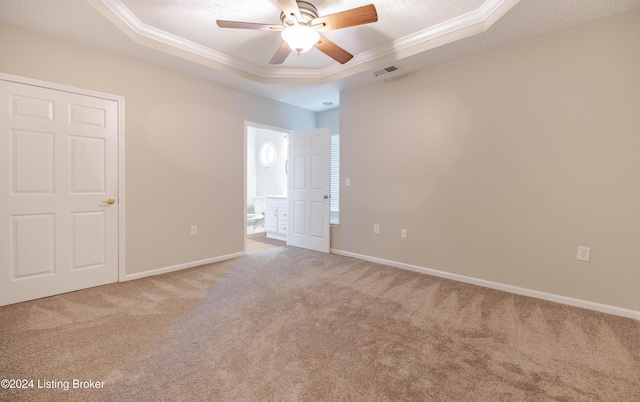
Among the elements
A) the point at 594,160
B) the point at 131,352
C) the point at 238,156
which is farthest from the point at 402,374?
the point at 238,156

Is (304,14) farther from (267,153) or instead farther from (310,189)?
(267,153)

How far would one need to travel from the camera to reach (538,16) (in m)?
2.45

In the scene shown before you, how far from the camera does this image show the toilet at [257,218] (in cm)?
630

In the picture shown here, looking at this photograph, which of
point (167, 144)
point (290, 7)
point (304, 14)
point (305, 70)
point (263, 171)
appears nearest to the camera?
point (290, 7)

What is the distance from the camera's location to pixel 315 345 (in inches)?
77.1

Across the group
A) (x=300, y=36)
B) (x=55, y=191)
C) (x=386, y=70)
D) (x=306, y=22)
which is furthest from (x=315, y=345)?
(x=386, y=70)

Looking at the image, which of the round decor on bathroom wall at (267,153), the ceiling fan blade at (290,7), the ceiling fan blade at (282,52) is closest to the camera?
the ceiling fan blade at (290,7)

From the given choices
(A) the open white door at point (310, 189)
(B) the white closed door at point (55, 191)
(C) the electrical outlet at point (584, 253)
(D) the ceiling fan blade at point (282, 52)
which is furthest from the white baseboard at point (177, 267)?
(C) the electrical outlet at point (584, 253)

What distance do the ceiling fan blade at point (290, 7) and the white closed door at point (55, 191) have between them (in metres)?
2.27

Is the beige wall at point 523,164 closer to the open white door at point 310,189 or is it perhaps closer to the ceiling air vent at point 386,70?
the ceiling air vent at point 386,70

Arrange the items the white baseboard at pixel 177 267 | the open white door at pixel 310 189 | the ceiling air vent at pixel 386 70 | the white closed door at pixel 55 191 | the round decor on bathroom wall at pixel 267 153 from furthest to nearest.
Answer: the round decor on bathroom wall at pixel 267 153, the open white door at pixel 310 189, the ceiling air vent at pixel 386 70, the white baseboard at pixel 177 267, the white closed door at pixel 55 191

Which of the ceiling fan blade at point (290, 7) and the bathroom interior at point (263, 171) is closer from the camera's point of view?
the ceiling fan blade at point (290, 7)

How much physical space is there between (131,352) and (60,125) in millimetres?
2401

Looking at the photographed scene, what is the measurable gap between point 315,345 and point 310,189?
3.14 m
